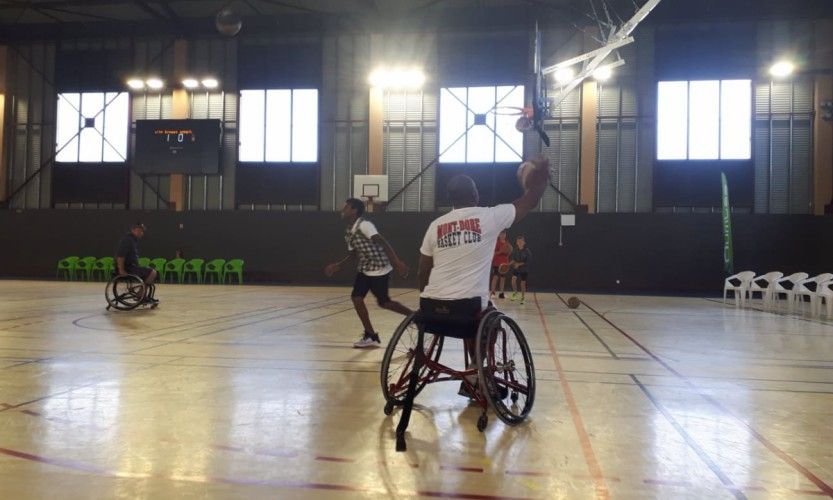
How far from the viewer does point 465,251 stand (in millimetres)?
3477

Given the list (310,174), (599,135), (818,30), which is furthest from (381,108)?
(818,30)

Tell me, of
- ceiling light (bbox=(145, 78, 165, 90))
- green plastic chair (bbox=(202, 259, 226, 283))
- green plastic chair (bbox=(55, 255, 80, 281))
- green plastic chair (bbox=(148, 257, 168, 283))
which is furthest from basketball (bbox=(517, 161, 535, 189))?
ceiling light (bbox=(145, 78, 165, 90))

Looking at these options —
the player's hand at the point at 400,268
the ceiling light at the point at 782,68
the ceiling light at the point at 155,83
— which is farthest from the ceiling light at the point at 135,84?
the ceiling light at the point at 782,68

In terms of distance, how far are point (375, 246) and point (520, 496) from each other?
3919 millimetres

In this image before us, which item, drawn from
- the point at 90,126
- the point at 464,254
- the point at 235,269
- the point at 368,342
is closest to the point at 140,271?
the point at 368,342

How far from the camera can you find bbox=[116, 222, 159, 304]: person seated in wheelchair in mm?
9570

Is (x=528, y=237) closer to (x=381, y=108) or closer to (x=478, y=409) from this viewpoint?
(x=381, y=108)

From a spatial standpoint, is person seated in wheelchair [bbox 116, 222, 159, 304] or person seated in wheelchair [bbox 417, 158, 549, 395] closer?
person seated in wheelchair [bbox 417, 158, 549, 395]

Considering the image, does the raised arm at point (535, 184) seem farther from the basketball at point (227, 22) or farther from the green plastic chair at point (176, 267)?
the green plastic chair at point (176, 267)

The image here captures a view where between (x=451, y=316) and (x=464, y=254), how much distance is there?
386 mm

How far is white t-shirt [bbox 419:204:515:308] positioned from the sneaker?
2945 mm

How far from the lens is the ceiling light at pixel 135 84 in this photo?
2198 centimetres

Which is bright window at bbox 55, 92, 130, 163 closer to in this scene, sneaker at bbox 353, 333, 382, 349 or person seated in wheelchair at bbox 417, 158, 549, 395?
sneaker at bbox 353, 333, 382, 349

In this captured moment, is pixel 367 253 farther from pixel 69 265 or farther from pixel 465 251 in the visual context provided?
pixel 69 265
